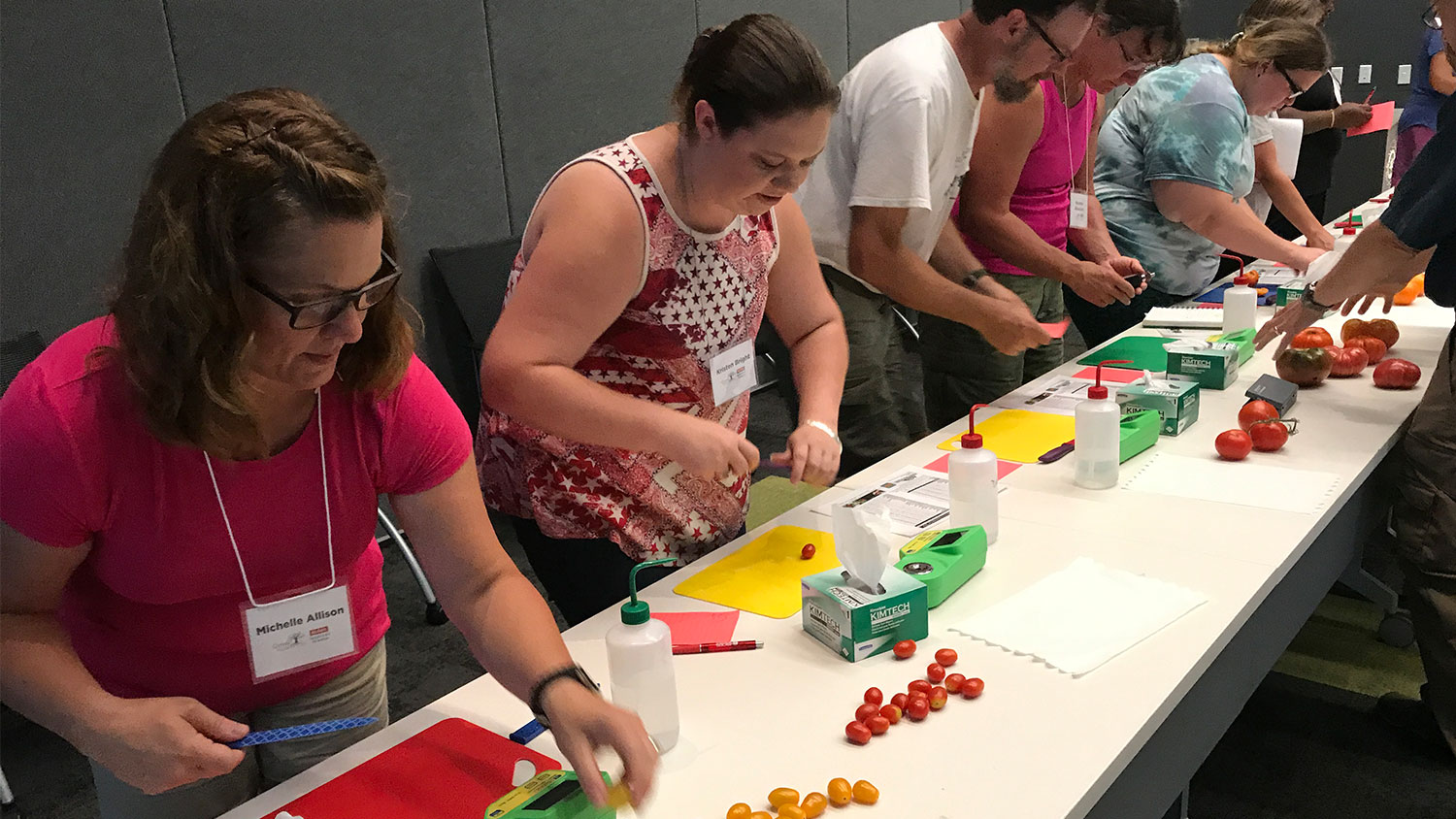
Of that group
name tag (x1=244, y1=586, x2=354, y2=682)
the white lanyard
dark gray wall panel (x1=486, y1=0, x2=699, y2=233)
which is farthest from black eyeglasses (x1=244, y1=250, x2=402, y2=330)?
dark gray wall panel (x1=486, y1=0, x2=699, y2=233)

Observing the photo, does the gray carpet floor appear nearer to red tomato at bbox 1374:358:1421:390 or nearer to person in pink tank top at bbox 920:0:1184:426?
red tomato at bbox 1374:358:1421:390

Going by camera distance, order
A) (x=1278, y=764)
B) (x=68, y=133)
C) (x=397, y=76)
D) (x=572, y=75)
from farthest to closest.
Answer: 1. (x=572, y=75)
2. (x=397, y=76)
3. (x=68, y=133)
4. (x=1278, y=764)

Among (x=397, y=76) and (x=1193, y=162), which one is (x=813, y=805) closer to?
(x=1193, y=162)

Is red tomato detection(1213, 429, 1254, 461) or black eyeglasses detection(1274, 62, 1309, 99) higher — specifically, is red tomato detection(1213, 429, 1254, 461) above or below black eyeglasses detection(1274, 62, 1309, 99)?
below

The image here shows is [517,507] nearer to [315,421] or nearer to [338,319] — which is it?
[315,421]

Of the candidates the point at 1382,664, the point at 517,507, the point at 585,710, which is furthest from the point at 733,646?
the point at 1382,664

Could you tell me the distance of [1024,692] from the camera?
1.23 meters

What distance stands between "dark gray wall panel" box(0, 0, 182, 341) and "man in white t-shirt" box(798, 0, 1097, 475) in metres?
1.80

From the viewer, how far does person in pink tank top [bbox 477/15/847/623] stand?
1452 mm

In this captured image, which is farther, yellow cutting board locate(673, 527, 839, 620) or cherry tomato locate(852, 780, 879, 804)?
yellow cutting board locate(673, 527, 839, 620)

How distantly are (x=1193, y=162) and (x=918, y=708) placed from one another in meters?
2.16

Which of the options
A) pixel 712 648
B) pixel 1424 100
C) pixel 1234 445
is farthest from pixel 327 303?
pixel 1424 100

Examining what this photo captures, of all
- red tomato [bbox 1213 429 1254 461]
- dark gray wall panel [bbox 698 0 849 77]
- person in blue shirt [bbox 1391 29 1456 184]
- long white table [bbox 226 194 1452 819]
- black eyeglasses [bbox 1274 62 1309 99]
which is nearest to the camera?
long white table [bbox 226 194 1452 819]

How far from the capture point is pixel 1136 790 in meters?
1.23
